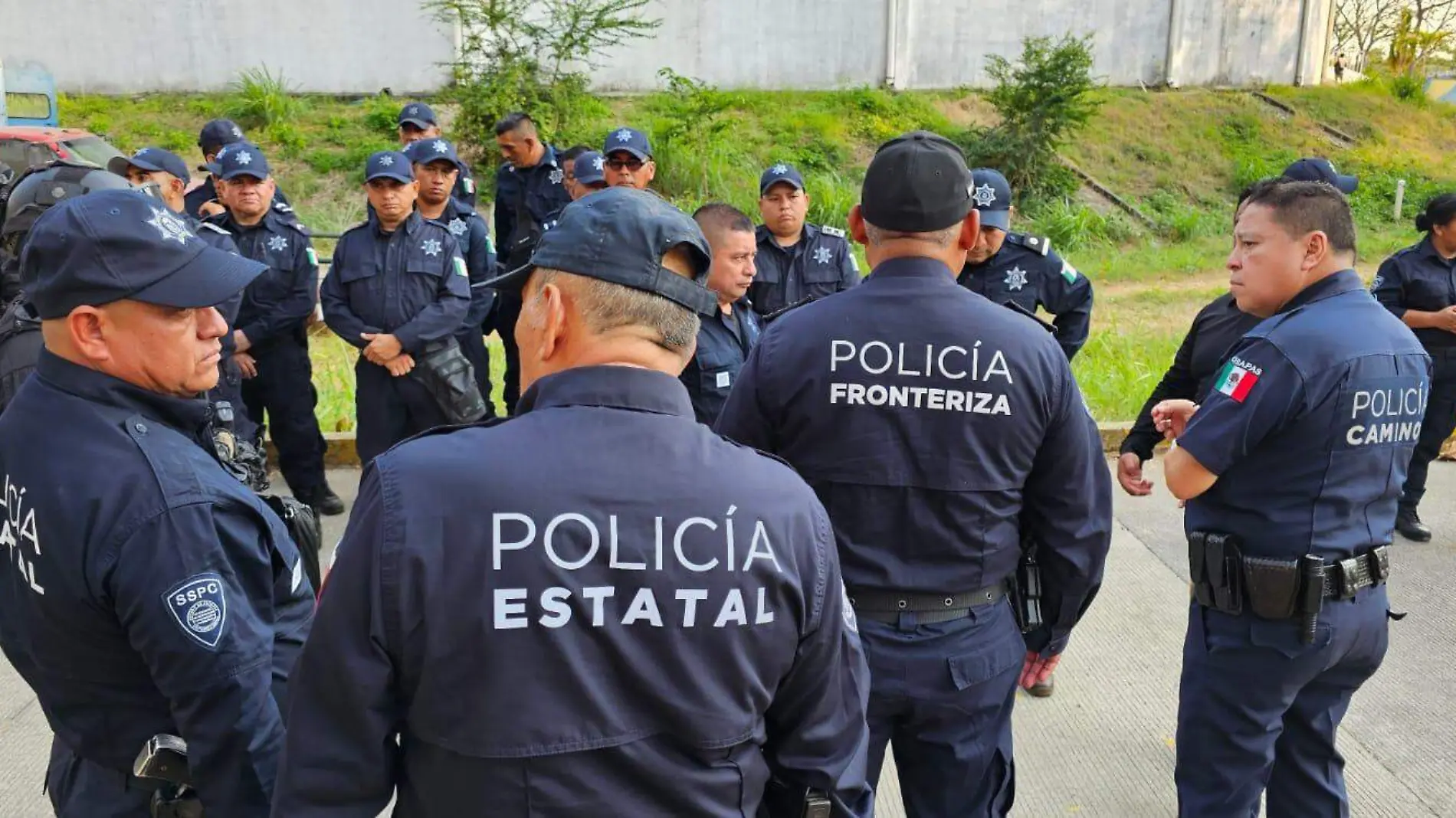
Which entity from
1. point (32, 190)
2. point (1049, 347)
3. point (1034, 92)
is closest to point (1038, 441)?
point (1049, 347)

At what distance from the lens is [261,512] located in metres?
1.79

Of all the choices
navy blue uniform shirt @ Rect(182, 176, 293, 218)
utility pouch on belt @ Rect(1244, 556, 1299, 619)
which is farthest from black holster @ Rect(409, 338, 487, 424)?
utility pouch on belt @ Rect(1244, 556, 1299, 619)

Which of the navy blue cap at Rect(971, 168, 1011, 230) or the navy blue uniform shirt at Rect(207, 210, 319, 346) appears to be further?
the navy blue uniform shirt at Rect(207, 210, 319, 346)

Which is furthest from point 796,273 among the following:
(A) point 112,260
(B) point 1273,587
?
(A) point 112,260

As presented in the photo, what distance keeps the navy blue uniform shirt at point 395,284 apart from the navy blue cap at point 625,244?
368cm

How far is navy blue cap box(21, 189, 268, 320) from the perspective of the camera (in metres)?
1.74

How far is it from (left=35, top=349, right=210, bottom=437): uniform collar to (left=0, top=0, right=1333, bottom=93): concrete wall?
1718cm

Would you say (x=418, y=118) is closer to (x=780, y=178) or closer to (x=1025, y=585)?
(x=780, y=178)

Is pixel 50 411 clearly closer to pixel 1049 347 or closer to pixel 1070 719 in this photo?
pixel 1049 347

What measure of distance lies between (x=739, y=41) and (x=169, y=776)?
20.3 m

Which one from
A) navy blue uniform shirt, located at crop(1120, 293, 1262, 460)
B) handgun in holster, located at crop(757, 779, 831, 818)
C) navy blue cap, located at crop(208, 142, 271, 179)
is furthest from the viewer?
navy blue cap, located at crop(208, 142, 271, 179)

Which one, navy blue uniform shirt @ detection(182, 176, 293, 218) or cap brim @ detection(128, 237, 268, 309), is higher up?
cap brim @ detection(128, 237, 268, 309)

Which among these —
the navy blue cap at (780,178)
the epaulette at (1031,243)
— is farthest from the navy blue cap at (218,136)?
the epaulette at (1031,243)

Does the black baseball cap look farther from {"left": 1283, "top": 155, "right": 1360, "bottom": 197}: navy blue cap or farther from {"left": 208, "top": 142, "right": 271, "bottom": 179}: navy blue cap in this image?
{"left": 208, "top": 142, "right": 271, "bottom": 179}: navy blue cap
